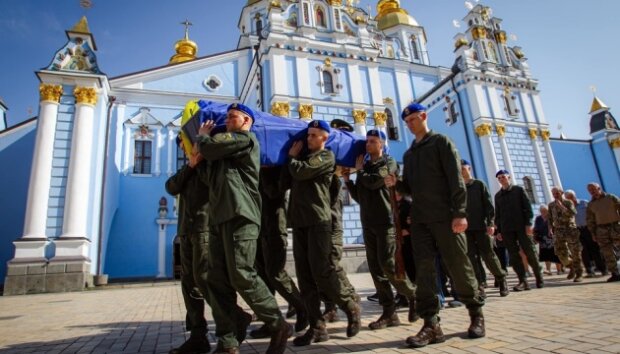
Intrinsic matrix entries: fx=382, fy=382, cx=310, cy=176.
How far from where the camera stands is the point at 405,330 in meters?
3.90

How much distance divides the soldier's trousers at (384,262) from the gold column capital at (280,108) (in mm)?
12435

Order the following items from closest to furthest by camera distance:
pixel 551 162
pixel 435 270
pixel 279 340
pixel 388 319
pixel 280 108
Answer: pixel 279 340
pixel 435 270
pixel 388 319
pixel 280 108
pixel 551 162

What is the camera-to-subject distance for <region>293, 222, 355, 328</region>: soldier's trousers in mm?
3691

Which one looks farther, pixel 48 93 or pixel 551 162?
pixel 551 162

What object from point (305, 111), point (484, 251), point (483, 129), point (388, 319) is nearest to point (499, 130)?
point (483, 129)

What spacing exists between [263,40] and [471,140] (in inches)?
456

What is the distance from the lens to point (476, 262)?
619 centimetres

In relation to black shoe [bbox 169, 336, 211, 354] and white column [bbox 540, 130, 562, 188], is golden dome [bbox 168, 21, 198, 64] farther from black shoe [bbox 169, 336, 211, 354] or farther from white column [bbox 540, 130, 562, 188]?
black shoe [bbox 169, 336, 211, 354]

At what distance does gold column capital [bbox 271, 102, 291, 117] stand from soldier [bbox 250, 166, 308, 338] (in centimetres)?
1220

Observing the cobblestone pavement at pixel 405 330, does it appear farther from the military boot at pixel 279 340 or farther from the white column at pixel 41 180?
the white column at pixel 41 180

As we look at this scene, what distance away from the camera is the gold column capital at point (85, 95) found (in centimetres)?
1418

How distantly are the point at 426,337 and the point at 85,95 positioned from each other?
49.7ft

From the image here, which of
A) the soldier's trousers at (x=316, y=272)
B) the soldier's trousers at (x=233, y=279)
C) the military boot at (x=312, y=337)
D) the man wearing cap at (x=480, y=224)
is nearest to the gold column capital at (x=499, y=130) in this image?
the man wearing cap at (x=480, y=224)

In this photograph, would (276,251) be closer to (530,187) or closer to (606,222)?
(606,222)
